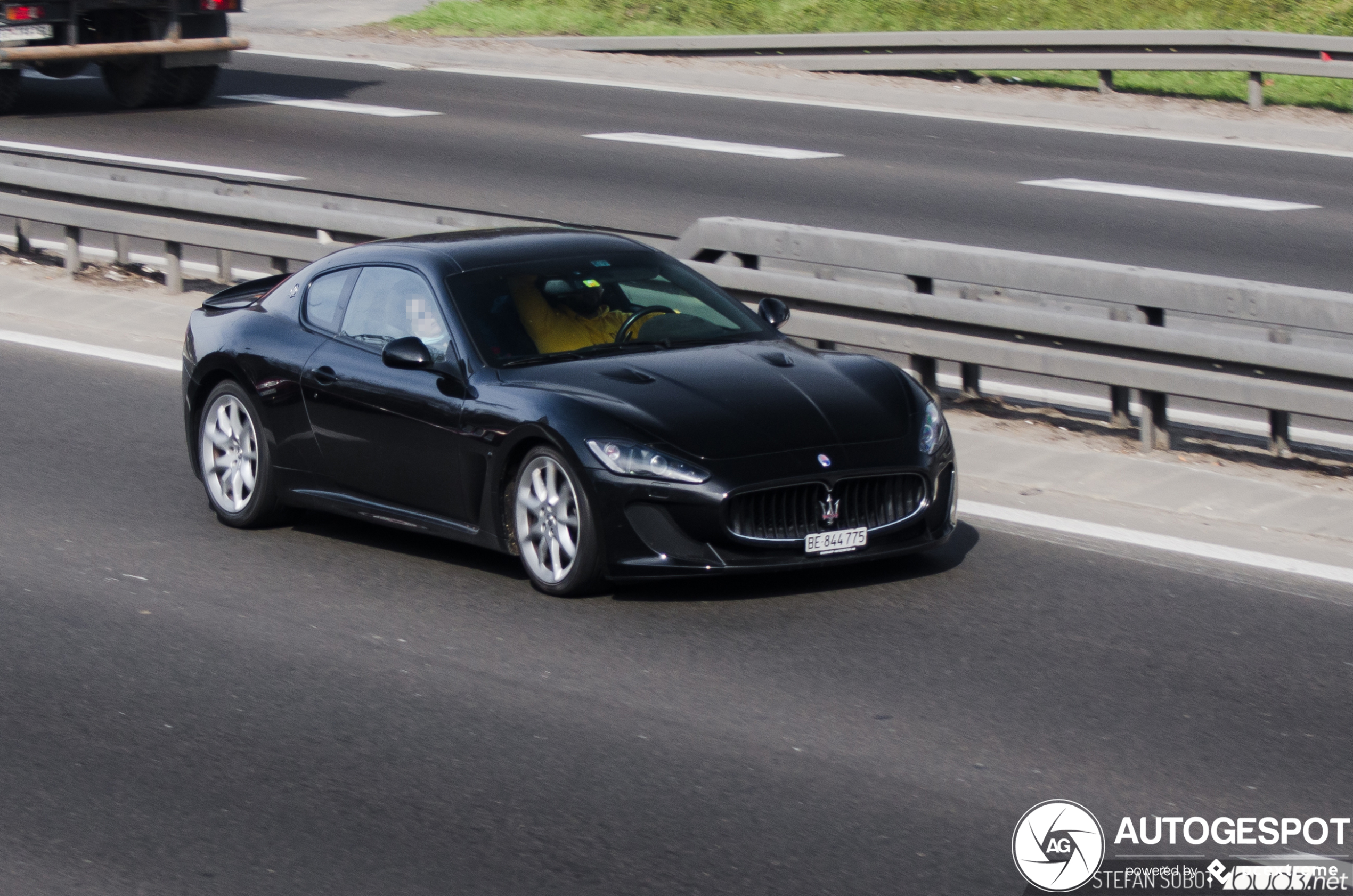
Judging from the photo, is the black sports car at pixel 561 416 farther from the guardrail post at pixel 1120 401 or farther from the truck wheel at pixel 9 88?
the truck wheel at pixel 9 88

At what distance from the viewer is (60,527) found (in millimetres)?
9086

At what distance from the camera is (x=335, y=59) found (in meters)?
28.6

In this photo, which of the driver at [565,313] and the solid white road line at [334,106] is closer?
the driver at [565,313]

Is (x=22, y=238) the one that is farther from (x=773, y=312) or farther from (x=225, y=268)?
(x=773, y=312)

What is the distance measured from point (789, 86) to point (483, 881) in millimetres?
20772

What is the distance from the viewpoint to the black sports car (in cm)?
758

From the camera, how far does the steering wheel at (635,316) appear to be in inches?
334

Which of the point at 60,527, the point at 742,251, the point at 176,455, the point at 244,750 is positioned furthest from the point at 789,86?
the point at 244,750

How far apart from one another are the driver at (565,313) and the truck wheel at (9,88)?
16.4 meters

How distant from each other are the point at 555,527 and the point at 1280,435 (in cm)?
386

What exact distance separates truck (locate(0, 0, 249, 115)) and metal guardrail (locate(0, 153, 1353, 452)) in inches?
397

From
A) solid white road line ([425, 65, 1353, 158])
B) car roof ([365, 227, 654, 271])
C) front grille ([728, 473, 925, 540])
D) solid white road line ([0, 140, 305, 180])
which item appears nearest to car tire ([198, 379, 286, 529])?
car roof ([365, 227, 654, 271])

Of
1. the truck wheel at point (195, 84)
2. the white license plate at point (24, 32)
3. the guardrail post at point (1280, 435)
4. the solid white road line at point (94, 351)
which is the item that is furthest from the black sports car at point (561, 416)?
the truck wheel at point (195, 84)

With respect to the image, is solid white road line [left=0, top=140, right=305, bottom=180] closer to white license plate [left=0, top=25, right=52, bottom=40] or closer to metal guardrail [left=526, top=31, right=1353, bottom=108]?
white license plate [left=0, top=25, right=52, bottom=40]
